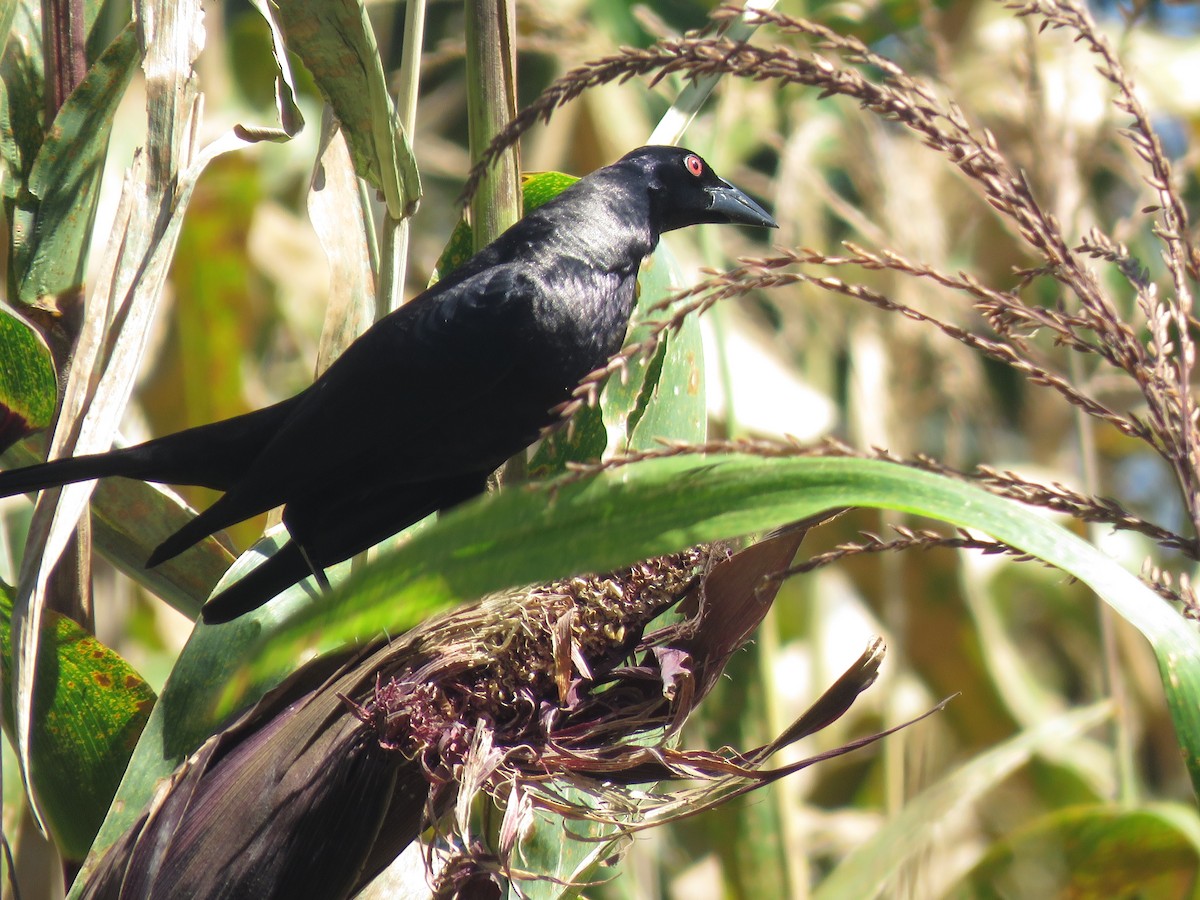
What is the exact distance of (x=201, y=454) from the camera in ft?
5.38

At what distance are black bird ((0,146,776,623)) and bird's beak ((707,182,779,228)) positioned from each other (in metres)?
0.20

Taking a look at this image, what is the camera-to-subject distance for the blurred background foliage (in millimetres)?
2162

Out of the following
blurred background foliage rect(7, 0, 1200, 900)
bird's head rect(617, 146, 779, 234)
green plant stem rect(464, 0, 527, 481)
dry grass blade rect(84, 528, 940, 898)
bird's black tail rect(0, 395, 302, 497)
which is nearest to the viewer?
dry grass blade rect(84, 528, 940, 898)

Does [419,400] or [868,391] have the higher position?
[868,391]

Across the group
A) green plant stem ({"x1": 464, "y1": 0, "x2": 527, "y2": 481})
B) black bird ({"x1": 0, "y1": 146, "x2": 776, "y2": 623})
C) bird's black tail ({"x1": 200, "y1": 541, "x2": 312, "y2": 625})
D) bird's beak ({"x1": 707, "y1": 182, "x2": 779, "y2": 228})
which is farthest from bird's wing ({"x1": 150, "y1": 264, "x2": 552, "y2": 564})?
bird's beak ({"x1": 707, "y1": 182, "x2": 779, "y2": 228})

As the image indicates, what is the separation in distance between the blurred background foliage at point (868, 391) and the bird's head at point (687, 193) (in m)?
0.19

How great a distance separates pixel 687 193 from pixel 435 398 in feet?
1.88

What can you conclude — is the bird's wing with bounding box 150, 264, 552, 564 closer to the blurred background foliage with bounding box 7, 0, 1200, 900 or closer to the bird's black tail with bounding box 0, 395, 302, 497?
the bird's black tail with bounding box 0, 395, 302, 497

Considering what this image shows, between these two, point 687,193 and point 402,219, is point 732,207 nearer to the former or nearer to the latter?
point 687,193

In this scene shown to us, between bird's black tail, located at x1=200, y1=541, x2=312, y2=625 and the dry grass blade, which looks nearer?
the dry grass blade

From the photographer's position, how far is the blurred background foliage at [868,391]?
2.16 meters

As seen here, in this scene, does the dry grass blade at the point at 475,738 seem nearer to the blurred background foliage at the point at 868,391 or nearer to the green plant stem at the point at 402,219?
the green plant stem at the point at 402,219

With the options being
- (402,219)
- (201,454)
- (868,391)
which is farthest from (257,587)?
(868,391)

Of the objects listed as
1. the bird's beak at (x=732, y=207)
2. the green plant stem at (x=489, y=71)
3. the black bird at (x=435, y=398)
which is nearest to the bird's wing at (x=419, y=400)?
the black bird at (x=435, y=398)
